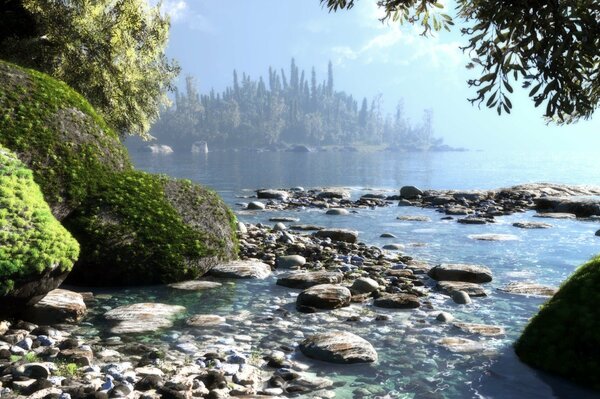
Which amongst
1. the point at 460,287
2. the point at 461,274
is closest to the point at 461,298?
the point at 460,287

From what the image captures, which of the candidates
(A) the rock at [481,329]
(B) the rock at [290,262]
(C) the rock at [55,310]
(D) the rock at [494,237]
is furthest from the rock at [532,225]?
(C) the rock at [55,310]

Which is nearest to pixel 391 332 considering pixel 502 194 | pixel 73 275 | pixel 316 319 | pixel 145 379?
pixel 316 319

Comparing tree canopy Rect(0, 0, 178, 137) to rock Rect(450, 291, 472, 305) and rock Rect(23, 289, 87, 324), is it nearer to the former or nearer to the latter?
rock Rect(23, 289, 87, 324)

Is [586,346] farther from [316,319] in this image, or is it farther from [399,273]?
[399,273]

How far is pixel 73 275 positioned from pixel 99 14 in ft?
50.0

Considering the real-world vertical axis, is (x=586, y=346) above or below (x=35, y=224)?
below

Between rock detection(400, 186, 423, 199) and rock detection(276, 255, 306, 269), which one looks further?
rock detection(400, 186, 423, 199)

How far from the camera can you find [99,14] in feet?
78.2

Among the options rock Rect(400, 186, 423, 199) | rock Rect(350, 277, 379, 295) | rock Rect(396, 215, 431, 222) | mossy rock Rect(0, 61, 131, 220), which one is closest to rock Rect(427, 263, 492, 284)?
rock Rect(350, 277, 379, 295)

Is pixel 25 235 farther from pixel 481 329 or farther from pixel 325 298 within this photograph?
pixel 481 329

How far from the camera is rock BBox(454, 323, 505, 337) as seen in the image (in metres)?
9.40

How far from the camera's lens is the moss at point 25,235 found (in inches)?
320

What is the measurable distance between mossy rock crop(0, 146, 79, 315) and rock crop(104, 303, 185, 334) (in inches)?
45.7

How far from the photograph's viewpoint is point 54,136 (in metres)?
12.9
